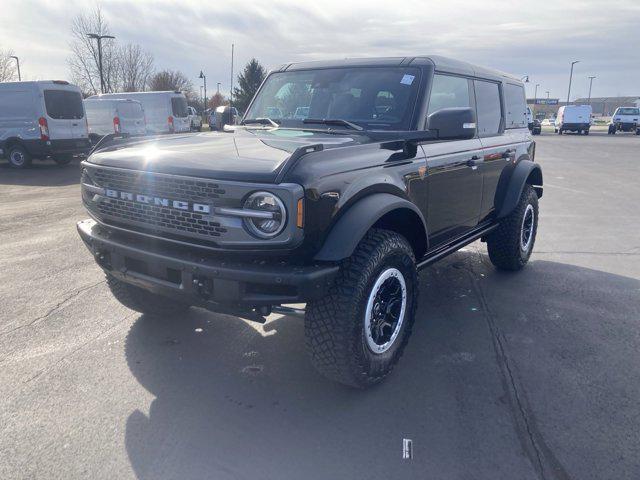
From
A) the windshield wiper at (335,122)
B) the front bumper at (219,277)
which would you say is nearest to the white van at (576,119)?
the windshield wiper at (335,122)

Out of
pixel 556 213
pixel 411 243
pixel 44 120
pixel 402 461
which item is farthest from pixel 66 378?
pixel 44 120

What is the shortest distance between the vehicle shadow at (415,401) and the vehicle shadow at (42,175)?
1000cm

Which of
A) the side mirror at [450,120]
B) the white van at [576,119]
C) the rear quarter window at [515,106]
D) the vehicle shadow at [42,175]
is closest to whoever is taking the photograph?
the side mirror at [450,120]

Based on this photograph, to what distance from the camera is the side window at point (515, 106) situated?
210 inches

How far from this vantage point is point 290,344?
380 centimetres

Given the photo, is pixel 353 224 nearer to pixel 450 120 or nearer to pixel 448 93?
pixel 450 120

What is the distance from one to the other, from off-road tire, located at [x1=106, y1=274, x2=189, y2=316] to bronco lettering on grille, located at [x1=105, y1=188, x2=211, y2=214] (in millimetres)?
801

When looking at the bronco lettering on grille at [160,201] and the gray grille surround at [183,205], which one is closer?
the gray grille surround at [183,205]

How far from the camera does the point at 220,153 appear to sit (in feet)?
9.69

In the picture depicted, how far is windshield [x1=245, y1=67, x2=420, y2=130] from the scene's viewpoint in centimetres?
373

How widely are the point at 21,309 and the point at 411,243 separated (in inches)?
126

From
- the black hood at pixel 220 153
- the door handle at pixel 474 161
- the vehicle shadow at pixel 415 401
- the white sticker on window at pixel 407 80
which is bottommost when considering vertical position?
the vehicle shadow at pixel 415 401

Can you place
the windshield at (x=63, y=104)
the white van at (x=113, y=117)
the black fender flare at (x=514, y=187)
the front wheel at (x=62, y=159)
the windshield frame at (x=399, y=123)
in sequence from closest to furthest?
the windshield frame at (x=399, y=123) → the black fender flare at (x=514, y=187) → the windshield at (x=63, y=104) → the front wheel at (x=62, y=159) → the white van at (x=113, y=117)

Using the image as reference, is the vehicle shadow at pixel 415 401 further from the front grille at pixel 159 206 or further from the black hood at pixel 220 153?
the black hood at pixel 220 153
